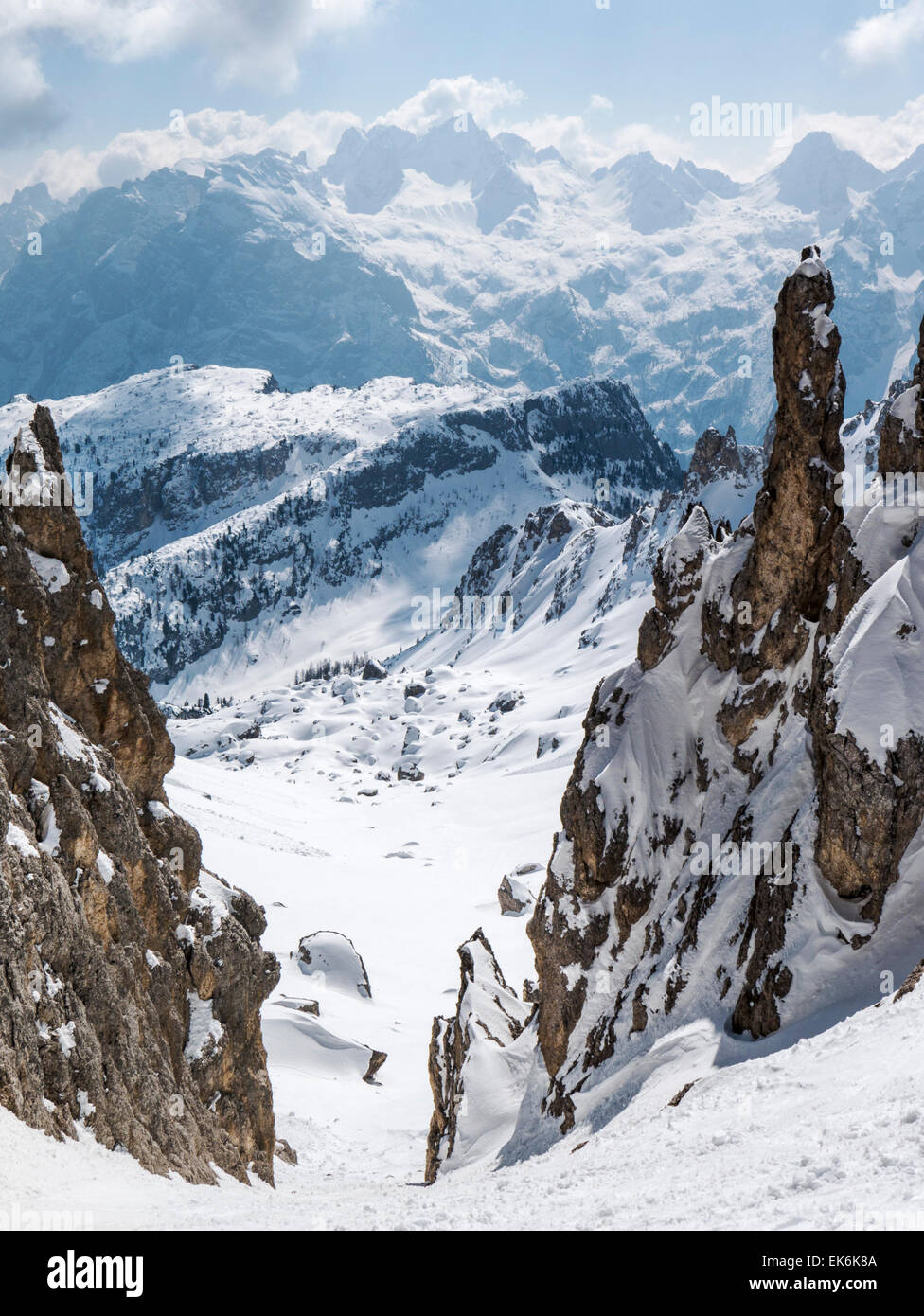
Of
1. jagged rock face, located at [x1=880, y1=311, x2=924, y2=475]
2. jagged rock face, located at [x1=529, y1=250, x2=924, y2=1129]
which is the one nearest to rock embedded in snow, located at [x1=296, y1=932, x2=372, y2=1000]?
jagged rock face, located at [x1=529, y1=250, x2=924, y2=1129]

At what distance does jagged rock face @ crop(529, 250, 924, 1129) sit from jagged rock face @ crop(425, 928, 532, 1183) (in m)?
4.41

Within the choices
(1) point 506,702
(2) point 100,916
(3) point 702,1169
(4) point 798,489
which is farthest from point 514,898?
(1) point 506,702

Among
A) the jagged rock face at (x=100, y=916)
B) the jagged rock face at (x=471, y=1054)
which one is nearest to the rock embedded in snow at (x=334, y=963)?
the jagged rock face at (x=471, y=1054)

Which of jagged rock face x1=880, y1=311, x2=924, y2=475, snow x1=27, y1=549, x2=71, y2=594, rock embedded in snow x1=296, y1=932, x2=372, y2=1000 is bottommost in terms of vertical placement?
rock embedded in snow x1=296, y1=932, x2=372, y2=1000

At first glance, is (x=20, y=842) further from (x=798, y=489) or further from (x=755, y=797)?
(x=798, y=489)

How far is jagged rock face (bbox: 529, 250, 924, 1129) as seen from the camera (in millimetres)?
26234

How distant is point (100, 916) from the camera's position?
2933cm

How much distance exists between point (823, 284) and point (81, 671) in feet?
97.7

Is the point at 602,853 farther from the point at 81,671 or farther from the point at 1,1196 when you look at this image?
the point at 1,1196

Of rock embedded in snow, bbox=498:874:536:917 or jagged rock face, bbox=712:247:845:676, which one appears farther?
rock embedded in snow, bbox=498:874:536:917

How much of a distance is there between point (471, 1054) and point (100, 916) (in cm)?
2063

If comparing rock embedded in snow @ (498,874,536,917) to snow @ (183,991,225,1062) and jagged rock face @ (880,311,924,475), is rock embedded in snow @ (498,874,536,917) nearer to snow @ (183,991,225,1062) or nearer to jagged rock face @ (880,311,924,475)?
snow @ (183,991,225,1062)

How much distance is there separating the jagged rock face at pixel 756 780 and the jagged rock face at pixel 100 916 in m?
12.1
